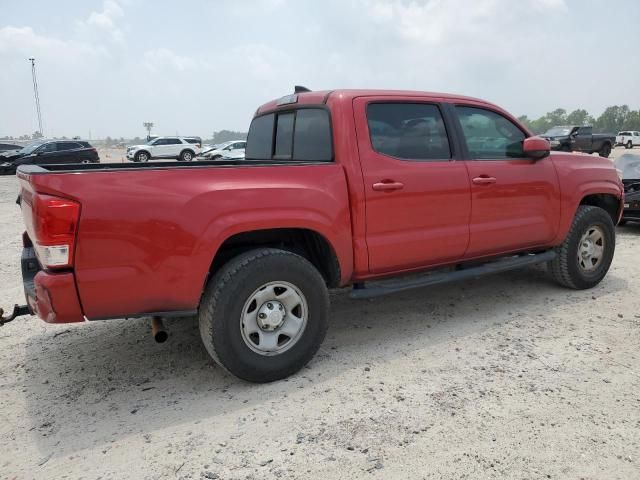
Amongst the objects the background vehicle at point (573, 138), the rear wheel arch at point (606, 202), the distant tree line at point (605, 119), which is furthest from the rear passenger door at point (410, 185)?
the distant tree line at point (605, 119)

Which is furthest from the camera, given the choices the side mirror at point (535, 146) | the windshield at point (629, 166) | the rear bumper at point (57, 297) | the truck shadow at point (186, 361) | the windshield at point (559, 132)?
the windshield at point (559, 132)

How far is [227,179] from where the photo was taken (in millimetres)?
2924

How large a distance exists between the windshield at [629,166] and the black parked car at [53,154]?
22401 mm

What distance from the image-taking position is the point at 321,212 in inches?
126

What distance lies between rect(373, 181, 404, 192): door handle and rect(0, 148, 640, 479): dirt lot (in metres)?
1.19

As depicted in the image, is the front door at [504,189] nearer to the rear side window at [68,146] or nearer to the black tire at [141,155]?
the rear side window at [68,146]

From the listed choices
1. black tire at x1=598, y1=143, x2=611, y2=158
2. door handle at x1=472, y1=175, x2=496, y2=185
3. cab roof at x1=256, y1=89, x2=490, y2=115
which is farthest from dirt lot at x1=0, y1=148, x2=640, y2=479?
black tire at x1=598, y1=143, x2=611, y2=158

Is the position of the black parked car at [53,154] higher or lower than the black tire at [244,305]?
higher

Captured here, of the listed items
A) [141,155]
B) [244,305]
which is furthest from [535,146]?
[141,155]

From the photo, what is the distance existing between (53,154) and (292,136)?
23.1m

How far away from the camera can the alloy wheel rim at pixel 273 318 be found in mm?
3045

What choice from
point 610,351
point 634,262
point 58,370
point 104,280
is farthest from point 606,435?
point 634,262

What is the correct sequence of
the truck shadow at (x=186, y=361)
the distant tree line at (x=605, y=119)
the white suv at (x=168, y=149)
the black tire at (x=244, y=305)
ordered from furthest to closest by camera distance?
the distant tree line at (x=605, y=119) < the white suv at (x=168, y=149) < the black tire at (x=244, y=305) < the truck shadow at (x=186, y=361)

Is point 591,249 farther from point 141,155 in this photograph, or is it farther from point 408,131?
point 141,155
